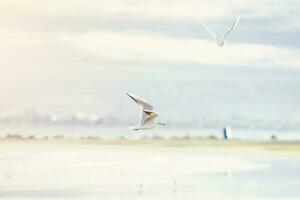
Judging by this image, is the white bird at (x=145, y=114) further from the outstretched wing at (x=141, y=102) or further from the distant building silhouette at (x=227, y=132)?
the distant building silhouette at (x=227, y=132)

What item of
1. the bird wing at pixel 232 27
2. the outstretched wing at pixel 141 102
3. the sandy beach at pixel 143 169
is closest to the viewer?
the sandy beach at pixel 143 169

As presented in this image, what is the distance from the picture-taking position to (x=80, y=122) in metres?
3.95

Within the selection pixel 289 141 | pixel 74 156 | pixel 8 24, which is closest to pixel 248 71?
pixel 289 141

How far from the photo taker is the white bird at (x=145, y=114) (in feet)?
12.7

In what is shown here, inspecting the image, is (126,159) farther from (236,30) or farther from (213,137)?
(236,30)

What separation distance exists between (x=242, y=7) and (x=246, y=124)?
640mm

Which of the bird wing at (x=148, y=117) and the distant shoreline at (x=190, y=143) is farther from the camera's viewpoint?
the distant shoreline at (x=190, y=143)

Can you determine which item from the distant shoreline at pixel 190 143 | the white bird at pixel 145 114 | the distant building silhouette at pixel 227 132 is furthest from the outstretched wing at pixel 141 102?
the distant building silhouette at pixel 227 132

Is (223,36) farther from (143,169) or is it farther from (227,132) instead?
(143,169)

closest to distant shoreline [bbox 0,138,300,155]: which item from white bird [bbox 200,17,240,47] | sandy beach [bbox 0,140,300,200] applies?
sandy beach [bbox 0,140,300,200]

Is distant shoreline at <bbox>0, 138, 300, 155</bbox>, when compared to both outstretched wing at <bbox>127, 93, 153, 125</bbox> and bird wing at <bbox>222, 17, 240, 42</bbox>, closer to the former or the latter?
outstretched wing at <bbox>127, 93, 153, 125</bbox>

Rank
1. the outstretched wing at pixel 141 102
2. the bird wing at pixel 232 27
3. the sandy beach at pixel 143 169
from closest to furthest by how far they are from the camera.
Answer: the sandy beach at pixel 143 169 → the outstretched wing at pixel 141 102 → the bird wing at pixel 232 27

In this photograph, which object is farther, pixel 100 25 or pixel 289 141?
pixel 289 141

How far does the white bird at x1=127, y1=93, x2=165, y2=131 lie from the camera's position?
387cm
